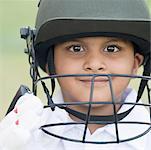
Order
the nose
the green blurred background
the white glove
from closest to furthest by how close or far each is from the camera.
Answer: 1. the white glove
2. the nose
3. the green blurred background

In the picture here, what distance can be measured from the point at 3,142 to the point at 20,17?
107 centimetres

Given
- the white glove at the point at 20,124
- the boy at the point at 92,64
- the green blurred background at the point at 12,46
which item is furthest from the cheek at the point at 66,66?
the green blurred background at the point at 12,46

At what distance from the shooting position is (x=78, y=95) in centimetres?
133

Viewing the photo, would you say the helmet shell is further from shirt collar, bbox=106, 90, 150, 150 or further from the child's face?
shirt collar, bbox=106, 90, 150, 150

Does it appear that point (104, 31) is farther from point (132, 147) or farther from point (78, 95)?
point (132, 147)

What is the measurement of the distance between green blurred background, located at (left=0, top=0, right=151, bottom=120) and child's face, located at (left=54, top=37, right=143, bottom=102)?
653 millimetres

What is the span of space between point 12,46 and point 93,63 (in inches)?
40.0

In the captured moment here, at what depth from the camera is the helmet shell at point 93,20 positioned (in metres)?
1.30

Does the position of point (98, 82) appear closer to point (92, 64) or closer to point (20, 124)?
point (92, 64)

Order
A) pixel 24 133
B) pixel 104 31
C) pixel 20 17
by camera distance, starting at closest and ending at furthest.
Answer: pixel 24 133 → pixel 104 31 → pixel 20 17

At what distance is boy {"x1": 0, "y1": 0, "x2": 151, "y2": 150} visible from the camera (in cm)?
130

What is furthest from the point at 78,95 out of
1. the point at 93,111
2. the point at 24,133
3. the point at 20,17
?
the point at 20,17

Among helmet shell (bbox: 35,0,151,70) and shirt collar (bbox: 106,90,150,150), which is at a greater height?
helmet shell (bbox: 35,0,151,70)

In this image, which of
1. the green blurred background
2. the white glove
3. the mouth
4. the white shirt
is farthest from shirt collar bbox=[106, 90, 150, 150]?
the green blurred background
